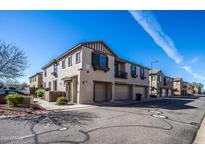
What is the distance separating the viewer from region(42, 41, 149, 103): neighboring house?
1661 centimetres

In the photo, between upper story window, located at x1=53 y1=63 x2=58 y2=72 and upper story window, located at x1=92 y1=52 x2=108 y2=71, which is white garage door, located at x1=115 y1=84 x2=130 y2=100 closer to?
upper story window, located at x1=92 y1=52 x2=108 y2=71

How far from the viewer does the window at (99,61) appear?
17561 mm

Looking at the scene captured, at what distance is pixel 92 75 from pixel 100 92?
10.8 feet

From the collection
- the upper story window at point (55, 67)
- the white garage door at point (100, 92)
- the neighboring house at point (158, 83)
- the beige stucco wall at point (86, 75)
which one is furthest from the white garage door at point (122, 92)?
the neighboring house at point (158, 83)

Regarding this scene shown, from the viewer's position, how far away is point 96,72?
17875 millimetres

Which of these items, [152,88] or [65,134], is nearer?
[65,134]

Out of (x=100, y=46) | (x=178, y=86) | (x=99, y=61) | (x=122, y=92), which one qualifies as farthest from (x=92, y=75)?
(x=178, y=86)

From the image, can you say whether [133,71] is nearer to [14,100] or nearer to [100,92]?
[100,92]
